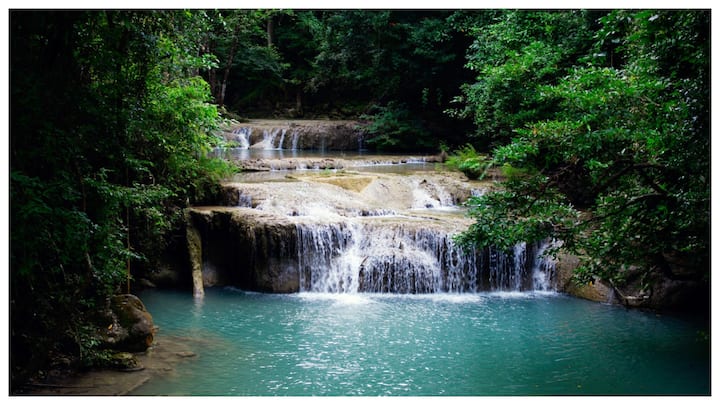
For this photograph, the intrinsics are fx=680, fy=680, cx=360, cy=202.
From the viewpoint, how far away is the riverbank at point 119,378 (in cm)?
570

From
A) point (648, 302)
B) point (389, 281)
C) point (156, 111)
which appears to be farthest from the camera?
point (389, 281)

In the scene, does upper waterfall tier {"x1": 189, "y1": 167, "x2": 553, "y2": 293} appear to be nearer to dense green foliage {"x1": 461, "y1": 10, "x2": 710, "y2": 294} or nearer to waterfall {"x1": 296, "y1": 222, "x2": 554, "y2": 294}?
waterfall {"x1": 296, "y1": 222, "x2": 554, "y2": 294}

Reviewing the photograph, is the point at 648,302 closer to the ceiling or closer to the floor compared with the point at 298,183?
closer to the floor

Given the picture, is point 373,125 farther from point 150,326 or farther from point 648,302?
point 150,326

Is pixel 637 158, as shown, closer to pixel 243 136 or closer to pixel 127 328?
pixel 127 328

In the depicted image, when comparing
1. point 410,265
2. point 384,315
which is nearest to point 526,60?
point 410,265

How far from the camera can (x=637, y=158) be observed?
19.8 ft

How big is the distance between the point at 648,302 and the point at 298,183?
641 cm

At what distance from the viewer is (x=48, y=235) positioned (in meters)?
5.00

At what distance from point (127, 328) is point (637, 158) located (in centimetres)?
523

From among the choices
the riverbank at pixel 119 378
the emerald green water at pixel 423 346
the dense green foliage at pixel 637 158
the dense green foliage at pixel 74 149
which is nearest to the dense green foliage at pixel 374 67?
the emerald green water at pixel 423 346

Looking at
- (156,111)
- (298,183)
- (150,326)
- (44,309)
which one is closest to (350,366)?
(150,326)

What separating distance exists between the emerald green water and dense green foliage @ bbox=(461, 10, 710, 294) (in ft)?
3.93

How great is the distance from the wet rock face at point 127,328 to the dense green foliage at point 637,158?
347 cm
